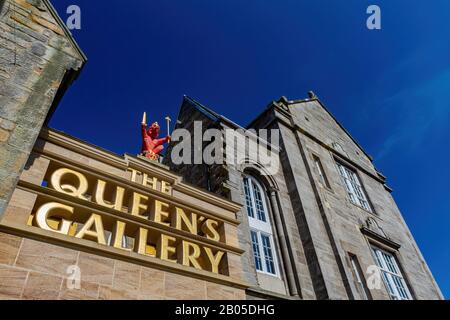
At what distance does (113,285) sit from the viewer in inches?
198

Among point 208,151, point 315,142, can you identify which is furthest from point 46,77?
point 315,142

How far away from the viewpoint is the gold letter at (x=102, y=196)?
5998 millimetres

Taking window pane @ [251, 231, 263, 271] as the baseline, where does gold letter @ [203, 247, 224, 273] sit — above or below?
below

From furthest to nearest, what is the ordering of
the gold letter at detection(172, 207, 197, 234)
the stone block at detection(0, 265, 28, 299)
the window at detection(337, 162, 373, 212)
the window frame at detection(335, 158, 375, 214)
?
1. the window at detection(337, 162, 373, 212)
2. the window frame at detection(335, 158, 375, 214)
3. the gold letter at detection(172, 207, 197, 234)
4. the stone block at detection(0, 265, 28, 299)

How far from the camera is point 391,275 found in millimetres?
13188

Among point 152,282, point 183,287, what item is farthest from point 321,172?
point 152,282

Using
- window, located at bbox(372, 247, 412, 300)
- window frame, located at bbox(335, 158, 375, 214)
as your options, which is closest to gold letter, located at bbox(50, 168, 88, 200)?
window, located at bbox(372, 247, 412, 300)

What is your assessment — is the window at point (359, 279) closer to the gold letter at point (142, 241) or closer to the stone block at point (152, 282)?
the stone block at point (152, 282)

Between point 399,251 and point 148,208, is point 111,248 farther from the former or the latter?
point 399,251

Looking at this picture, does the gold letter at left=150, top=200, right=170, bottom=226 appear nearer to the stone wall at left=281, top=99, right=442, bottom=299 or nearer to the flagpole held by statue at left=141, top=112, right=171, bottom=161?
the flagpole held by statue at left=141, top=112, right=171, bottom=161

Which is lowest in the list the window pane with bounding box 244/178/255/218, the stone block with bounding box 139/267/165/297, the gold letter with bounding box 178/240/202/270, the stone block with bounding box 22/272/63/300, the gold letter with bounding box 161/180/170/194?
A: the stone block with bounding box 22/272/63/300

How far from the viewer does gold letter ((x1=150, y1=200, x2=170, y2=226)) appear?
262 inches

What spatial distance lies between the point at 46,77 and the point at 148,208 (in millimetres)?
3155

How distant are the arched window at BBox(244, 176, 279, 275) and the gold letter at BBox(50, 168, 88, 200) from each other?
531 centimetres
